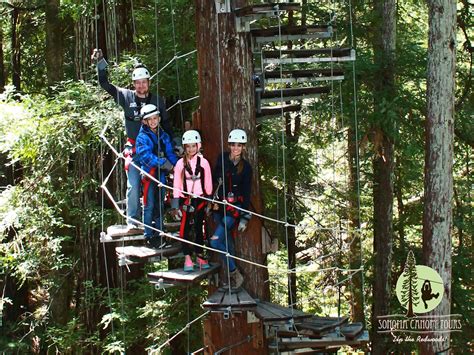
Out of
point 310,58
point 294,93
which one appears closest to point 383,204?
point 294,93

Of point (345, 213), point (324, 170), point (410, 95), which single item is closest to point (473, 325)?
point (345, 213)

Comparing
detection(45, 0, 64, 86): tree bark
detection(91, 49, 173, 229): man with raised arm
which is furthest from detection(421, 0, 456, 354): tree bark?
detection(45, 0, 64, 86): tree bark

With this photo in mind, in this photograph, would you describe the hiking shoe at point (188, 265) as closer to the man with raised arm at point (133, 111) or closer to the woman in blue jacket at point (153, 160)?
the woman in blue jacket at point (153, 160)

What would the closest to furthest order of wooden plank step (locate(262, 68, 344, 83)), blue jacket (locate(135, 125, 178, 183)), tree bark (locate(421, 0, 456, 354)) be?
blue jacket (locate(135, 125, 178, 183)) → wooden plank step (locate(262, 68, 344, 83)) → tree bark (locate(421, 0, 456, 354))

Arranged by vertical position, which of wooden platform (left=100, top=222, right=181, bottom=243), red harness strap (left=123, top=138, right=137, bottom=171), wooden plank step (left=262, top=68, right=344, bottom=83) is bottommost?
wooden platform (left=100, top=222, right=181, bottom=243)

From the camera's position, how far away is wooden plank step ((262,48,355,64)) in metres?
6.11

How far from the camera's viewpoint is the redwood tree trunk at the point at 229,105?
20.3 feet

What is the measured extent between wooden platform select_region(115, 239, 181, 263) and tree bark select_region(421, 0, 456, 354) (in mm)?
3581

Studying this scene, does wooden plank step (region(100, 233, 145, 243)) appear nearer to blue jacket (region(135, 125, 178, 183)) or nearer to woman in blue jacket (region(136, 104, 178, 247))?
woman in blue jacket (region(136, 104, 178, 247))

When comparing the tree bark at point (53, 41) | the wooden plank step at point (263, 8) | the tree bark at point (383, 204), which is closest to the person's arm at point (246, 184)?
the wooden plank step at point (263, 8)

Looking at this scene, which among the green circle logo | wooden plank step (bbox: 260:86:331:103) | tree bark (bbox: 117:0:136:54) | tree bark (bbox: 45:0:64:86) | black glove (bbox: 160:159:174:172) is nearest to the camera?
black glove (bbox: 160:159:174:172)

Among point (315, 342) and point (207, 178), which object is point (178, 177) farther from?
point (315, 342)

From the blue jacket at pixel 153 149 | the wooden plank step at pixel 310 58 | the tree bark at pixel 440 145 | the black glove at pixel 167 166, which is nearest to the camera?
the blue jacket at pixel 153 149

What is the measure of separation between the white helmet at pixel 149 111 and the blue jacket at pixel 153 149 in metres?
0.11
